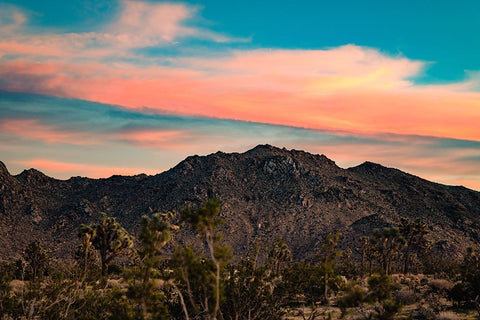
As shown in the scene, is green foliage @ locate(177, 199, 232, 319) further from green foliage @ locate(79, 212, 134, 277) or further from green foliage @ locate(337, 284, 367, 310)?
green foliage @ locate(79, 212, 134, 277)

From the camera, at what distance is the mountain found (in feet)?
461

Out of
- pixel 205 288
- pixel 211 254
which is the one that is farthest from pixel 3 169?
pixel 211 254

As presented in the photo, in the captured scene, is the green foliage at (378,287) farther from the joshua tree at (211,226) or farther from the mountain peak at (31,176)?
the mountain peak at (31,176)

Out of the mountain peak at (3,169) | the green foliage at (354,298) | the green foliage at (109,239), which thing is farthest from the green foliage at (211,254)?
the mountain peak at (3,169)

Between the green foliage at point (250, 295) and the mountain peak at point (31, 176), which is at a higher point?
the mountain peak at point (31, 176)

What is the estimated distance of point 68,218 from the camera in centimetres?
15525

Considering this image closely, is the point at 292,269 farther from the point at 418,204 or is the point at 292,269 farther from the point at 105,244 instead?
the point at 418,204

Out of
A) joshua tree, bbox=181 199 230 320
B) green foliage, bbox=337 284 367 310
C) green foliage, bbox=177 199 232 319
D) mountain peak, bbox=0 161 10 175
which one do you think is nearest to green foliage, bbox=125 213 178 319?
green foliage, bbox=177 199 232 319

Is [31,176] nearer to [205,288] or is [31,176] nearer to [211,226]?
[205,288]

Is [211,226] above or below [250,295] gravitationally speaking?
above

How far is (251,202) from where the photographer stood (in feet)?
547

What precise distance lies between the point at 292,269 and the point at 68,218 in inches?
5704

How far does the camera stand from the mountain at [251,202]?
14062cm

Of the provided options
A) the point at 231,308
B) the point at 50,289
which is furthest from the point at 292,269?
the point at 50,289
